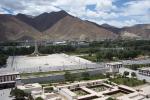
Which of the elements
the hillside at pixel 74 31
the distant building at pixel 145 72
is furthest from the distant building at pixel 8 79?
the hillside at pixel 74 31

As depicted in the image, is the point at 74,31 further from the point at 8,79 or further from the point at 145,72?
the point at 8,79

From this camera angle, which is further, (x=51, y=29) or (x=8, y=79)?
(x=51, y=29)

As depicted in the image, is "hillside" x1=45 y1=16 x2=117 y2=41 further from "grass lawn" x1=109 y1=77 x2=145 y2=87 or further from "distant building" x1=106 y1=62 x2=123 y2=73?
"grass lawn" x1=109 y1=77 x2=145 y2=87

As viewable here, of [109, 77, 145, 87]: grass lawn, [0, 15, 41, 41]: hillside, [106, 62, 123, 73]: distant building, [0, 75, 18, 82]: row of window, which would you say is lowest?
[109, 77, 145, 87]: grass lawn

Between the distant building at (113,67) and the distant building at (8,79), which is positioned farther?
the distant building at (113,67)

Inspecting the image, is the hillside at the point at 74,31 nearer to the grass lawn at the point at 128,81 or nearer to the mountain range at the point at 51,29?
the mountain range at the point at 51,29

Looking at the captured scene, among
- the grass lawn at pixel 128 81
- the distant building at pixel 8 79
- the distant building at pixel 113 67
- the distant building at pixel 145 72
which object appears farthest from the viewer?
the distant building at pixel 113 67

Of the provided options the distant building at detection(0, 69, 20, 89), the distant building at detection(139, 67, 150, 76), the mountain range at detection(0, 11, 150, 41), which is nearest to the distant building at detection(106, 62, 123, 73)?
the distant building at detection(139, 67, 150, 76)

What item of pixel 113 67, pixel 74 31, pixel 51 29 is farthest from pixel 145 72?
pixel 51 29
